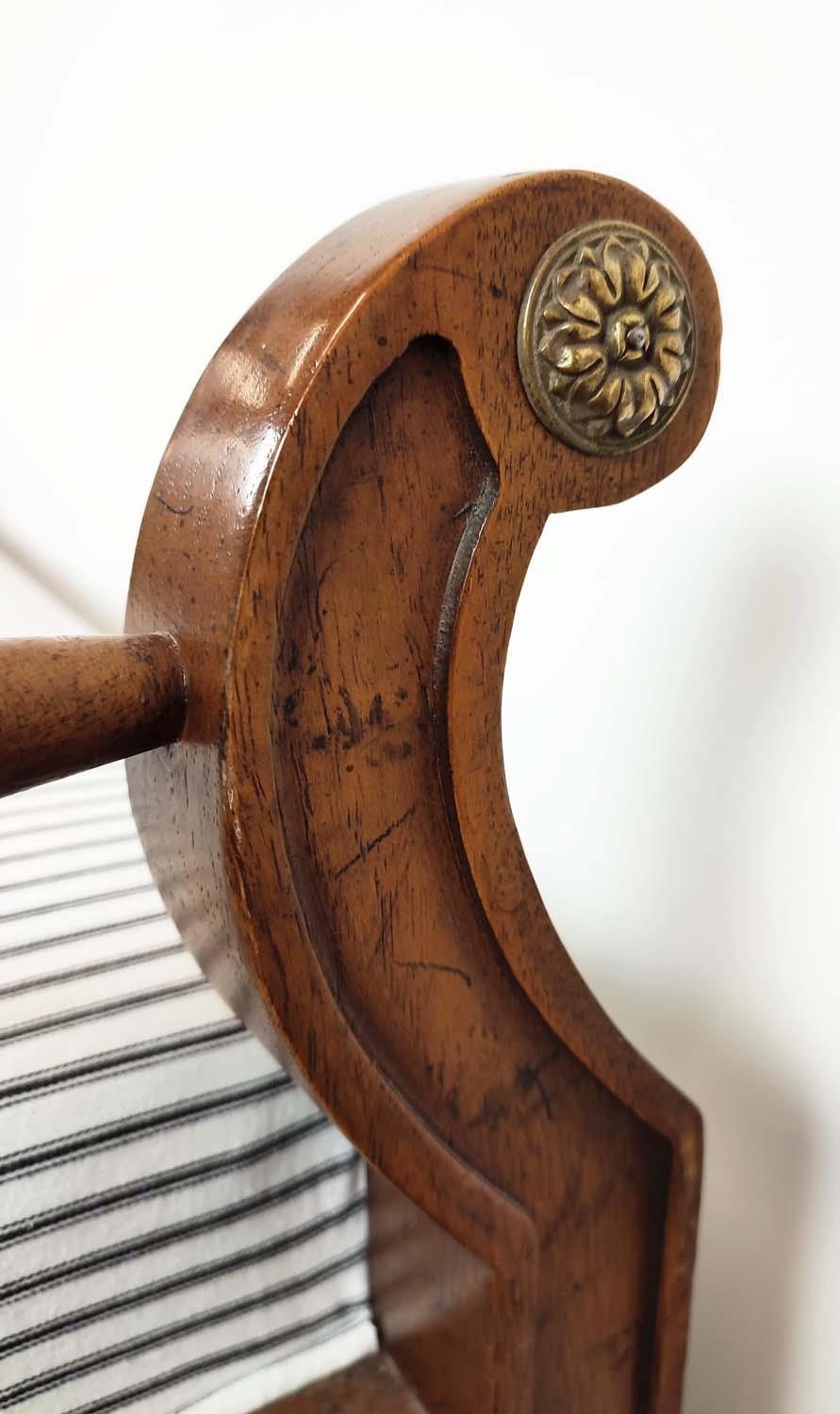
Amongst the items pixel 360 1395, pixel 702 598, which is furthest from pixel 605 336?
pixel 360 1395

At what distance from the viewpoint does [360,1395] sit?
1.49ft

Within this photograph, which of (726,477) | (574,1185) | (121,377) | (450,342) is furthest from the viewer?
(121,377)

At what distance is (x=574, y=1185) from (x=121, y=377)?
91 centimetres

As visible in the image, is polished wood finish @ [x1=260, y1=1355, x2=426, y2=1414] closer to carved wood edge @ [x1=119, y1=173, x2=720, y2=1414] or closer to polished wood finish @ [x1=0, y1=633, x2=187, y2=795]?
carved wood edge @ [x1=119, y1=173, x2=720, y2=1414]

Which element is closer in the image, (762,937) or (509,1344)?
(509,1344)

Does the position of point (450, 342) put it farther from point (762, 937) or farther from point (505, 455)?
point (762, 937)

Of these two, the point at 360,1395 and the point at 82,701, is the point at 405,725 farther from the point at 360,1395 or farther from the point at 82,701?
the point at 360,1395

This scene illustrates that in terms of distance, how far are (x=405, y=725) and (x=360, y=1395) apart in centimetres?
31

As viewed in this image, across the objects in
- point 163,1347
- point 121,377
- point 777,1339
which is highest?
point 121,377

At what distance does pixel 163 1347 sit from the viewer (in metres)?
0.42

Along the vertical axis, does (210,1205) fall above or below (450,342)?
below

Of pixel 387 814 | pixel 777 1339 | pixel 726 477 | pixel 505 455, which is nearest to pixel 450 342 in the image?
pixel 505 455

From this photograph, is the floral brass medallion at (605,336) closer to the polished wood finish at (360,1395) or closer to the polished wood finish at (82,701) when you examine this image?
the polished wood finish at (82,701)

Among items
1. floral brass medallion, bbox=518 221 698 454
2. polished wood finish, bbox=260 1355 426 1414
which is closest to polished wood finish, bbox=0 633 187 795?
floral brass medallion, bbox=518 221 698 454
